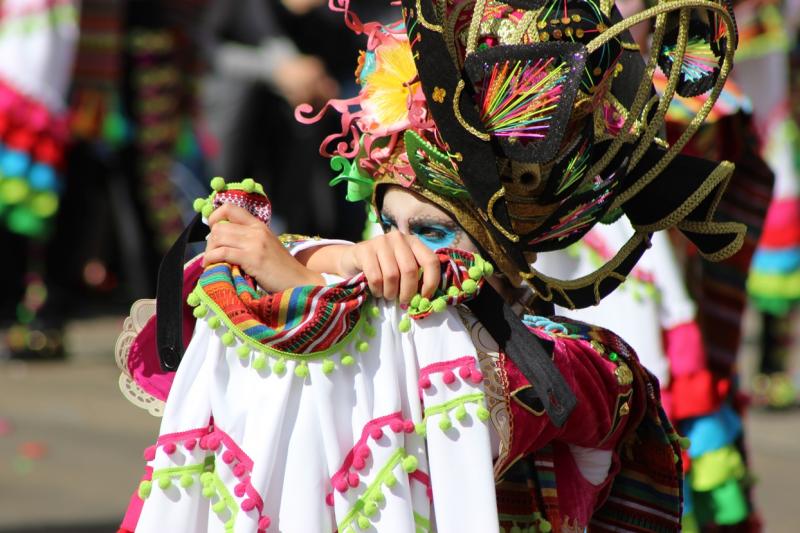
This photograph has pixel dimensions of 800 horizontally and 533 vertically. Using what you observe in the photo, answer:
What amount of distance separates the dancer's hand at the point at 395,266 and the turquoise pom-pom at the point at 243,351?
0.58 ft

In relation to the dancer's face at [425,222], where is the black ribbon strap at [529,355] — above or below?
below

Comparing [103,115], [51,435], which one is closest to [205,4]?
[103,115]

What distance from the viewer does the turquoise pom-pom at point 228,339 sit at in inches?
71.5

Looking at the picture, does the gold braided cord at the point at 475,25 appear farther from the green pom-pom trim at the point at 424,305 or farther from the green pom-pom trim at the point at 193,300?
the green pom-pom trim at the point at 193,300

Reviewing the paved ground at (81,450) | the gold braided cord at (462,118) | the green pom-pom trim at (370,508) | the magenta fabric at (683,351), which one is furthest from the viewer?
the paved ground at (81,450)

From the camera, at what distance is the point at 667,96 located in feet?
6.71

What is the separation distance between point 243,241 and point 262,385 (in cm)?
20

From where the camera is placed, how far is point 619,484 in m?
2.21

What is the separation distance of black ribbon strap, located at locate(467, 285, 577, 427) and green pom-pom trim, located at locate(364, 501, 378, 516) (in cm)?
25

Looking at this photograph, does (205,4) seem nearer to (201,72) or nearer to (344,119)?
(201,72)

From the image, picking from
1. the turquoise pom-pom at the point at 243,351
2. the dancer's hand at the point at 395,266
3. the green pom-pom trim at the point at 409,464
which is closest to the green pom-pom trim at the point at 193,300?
the turquoise pom-pom at the point at 243,351

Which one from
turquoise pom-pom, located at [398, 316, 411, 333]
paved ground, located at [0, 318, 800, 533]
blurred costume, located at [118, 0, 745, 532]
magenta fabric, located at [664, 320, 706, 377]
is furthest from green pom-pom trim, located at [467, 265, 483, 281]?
paved ground, located at [0, 318, 800, 533]

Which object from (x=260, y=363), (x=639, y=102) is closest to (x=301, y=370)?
(x=260, y=363)

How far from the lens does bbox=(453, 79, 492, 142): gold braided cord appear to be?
1.88m
